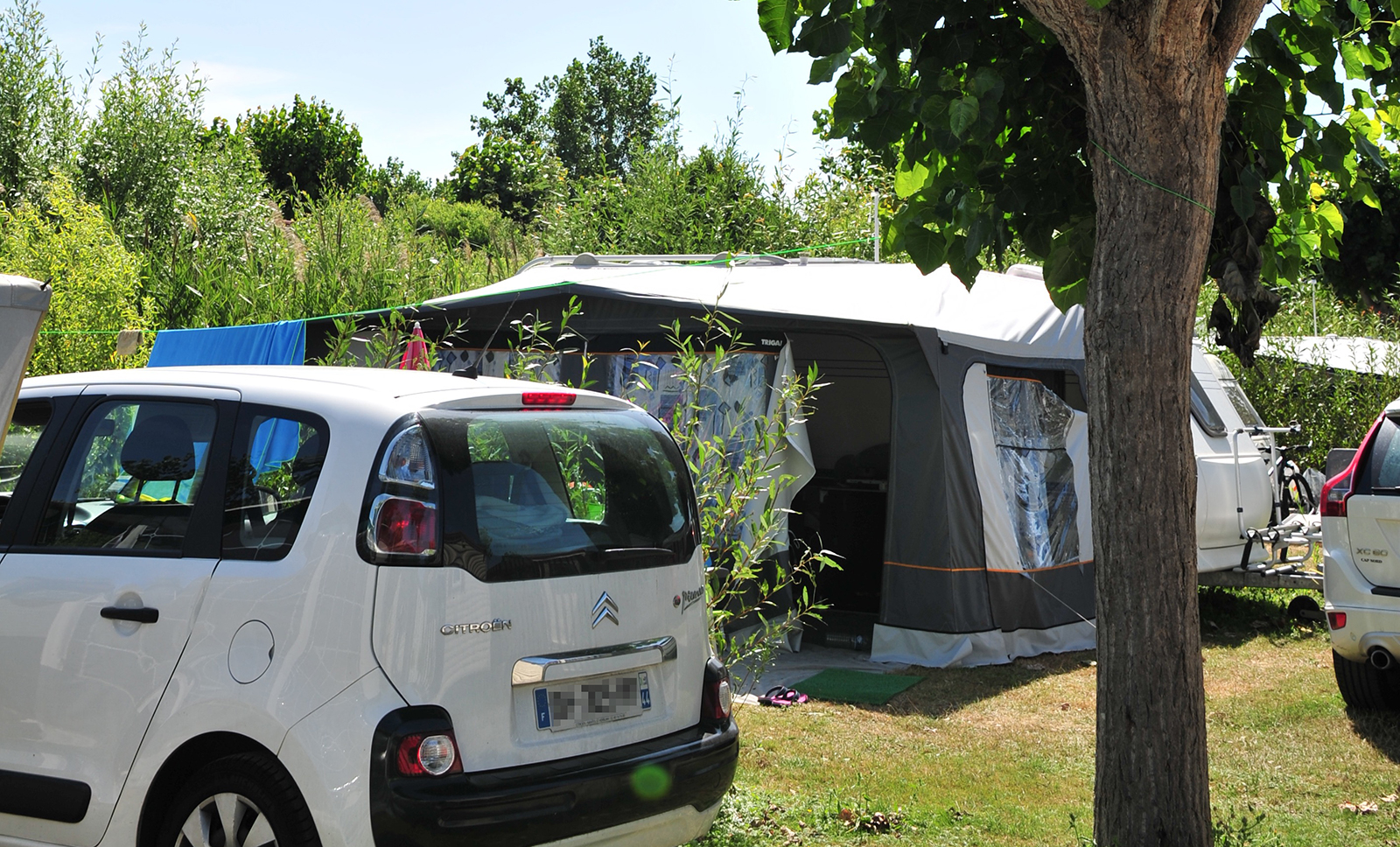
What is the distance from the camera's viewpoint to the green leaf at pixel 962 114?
4.02 metres

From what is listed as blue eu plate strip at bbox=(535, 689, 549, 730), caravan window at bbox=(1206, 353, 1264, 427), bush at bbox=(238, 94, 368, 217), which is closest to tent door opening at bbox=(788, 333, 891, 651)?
caravan window at bbox=(1206, 353, 1264, 427)

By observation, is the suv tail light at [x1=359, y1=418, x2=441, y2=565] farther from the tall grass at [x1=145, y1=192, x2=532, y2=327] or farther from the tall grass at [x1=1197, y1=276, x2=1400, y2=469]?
the tall grass at [x1=1197, y1=276, x2=1400, y2=469]

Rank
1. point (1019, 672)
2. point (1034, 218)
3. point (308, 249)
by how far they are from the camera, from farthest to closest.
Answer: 1. point (308, 249)
2. point (1019, 672)
3. point (1034, 218)

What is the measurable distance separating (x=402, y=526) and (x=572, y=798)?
0.86 m

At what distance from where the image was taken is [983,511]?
27.3 feet

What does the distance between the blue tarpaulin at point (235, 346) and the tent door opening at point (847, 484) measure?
370 cm

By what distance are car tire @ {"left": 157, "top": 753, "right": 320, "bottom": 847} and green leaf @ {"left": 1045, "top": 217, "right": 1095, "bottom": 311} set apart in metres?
3.19

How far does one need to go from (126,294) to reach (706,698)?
8.23m

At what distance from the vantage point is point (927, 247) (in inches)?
180

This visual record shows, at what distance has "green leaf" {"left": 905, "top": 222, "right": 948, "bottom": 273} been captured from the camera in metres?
4.57

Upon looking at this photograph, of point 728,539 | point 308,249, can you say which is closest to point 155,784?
point 728,539

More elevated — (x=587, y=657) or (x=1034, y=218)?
(x=1034, y=218)

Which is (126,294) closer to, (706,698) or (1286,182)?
(706,698)

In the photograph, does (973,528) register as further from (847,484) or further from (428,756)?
(428,756)
